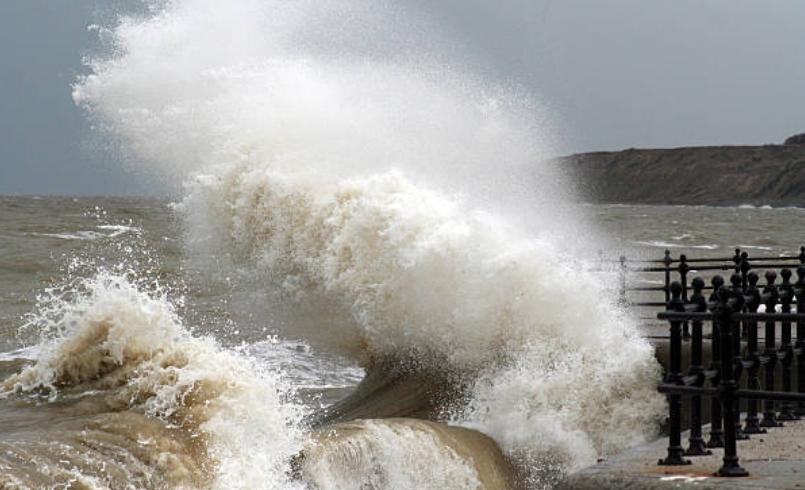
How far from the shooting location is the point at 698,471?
5.43 meters

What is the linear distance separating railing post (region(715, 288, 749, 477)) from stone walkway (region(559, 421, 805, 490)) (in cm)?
8

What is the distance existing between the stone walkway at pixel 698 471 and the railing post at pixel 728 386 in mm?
81

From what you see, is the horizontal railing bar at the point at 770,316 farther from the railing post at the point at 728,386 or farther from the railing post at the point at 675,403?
the railing post at the point at 675,403

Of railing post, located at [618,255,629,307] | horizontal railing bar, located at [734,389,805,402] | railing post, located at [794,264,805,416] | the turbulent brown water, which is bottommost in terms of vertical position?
the turbulent brown water

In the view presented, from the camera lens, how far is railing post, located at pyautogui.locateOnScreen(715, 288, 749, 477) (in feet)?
17.3

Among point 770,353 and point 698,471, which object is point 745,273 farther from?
point 698,471

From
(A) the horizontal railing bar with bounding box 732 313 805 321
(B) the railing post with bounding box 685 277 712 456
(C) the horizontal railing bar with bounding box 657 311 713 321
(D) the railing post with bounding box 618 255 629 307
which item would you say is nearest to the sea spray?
(B) the railing post with bounding box 685 277 712 456

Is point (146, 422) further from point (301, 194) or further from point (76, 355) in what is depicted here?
point (301, 194)

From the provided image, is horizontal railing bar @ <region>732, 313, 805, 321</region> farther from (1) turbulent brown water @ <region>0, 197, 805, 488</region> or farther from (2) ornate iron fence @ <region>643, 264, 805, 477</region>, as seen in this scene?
(1) turbulent brown water @ <region>0, 197, 805, 488</region>

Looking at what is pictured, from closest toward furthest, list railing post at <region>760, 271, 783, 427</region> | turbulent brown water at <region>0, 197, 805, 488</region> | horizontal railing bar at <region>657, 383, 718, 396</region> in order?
horizontal railing bar at <region>657, 383, 718, 396</region>, railing post at <region>760, 271, 783, 427</region>, turbulent brown water at <region>0, 197, 805, 488</region>

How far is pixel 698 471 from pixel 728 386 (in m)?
0.41

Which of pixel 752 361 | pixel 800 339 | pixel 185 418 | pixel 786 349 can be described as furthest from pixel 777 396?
pixel 185 418

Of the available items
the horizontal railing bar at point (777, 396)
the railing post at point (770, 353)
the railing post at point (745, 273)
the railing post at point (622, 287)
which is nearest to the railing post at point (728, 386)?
the horizontal railing bar at point (777, 396)

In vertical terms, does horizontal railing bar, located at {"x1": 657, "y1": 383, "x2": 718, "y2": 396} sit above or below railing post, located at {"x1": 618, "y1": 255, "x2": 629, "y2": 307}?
below
